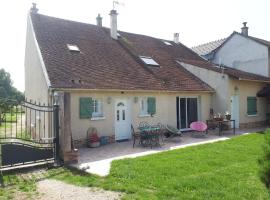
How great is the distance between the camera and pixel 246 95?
2133 cm

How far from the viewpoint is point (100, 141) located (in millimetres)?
14461

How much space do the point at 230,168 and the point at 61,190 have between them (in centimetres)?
502

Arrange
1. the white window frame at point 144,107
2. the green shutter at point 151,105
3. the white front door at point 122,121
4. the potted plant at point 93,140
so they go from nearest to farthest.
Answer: the potted plant at point 93,140 → the white front door at point 122,121 → the white window frame at point 144,107 → the green shutter at point 151,105

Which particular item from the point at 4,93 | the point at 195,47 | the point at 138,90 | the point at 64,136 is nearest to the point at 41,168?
the point at 64,136

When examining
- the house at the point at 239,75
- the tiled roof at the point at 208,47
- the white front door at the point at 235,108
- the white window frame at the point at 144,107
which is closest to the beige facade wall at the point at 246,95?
the house at the point at 239,75

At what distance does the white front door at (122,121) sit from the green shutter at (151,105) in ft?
4.48

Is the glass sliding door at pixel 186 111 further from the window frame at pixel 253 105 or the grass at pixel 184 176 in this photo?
the grass at pixel 184 176

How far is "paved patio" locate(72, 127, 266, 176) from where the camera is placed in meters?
9.81

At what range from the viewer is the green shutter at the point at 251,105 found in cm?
2157

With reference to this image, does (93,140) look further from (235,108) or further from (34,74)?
(235,108)

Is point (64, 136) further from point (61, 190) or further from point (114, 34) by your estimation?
point (114, 34)

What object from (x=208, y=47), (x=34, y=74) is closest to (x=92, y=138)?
(x=34, y=74)

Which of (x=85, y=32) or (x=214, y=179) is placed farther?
(x=85, y=32)

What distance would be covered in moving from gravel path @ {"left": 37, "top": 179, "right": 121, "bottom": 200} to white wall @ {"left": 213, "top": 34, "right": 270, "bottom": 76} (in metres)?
21.0
